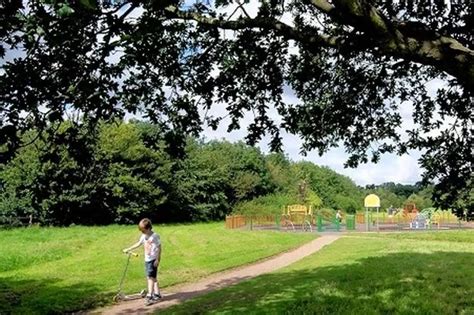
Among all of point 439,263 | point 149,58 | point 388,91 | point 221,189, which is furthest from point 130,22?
point 221,189

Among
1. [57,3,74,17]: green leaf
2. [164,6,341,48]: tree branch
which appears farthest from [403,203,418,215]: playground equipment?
[57,3,74,17]: green leaf

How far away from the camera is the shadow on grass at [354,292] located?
10125 mm

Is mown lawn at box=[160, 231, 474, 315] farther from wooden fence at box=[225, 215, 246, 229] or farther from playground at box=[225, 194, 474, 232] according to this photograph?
playground at box=[225, 194, 474, 232]

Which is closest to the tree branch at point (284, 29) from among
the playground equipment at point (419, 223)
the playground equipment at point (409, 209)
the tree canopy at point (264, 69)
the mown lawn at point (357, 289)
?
the tree canopy at point (264, 69)

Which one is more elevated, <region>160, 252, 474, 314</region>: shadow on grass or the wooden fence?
the wooden fence

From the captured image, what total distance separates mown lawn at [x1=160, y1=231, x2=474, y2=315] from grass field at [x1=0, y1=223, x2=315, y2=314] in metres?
2.60

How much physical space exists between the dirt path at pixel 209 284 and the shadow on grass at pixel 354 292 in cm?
63

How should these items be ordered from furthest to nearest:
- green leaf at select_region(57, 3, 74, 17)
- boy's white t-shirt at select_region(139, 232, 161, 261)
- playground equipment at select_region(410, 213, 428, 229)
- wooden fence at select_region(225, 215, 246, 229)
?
playground equipment at select_region(410, 213, 428, 229) → wooden fence at select_region(225, 215, 246, 229) → boy's white t-shirt at select_region(139, 232, 161, 261) → green leaf at select_region(57, 3, 74, 17)

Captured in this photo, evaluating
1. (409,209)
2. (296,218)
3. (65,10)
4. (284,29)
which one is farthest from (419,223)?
(65,10)

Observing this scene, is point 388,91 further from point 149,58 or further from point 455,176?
point 149,58

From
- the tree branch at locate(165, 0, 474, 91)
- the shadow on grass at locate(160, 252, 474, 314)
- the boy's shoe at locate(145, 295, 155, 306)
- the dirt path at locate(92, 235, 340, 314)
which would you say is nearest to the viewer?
the tree branch at locate(165, 0, 474, 91)

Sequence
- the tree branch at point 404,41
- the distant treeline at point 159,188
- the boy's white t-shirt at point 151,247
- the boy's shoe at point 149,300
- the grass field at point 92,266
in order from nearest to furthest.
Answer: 1. the tree branch at point 404,41
2. the boy's shoe at point 149,300
3. the boy's white t-shirt at point 151,247
4. the grass field at point 92,266
5. the distant treeline at point 159,188

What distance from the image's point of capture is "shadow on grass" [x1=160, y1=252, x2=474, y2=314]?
1012 cm

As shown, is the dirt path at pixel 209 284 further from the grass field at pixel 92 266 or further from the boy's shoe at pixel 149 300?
the grass field at pixel 92 266
